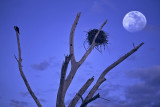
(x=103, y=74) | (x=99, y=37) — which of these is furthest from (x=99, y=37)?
(x=103, y=74)

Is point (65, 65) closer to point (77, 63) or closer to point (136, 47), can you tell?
point (77, 63)

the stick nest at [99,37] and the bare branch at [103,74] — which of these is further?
the stick nest at [99,37]

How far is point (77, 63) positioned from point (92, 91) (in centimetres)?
103

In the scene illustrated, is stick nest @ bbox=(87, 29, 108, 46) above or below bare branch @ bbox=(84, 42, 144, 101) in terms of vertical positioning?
above

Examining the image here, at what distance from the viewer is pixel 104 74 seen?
455cm

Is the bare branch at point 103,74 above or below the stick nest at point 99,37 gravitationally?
below

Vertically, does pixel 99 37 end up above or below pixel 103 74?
above

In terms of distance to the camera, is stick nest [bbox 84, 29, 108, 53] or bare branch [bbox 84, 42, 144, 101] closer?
bare branch [bbox 84, 42, 144, 101]

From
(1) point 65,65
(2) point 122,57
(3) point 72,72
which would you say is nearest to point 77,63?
(3) point 72,72

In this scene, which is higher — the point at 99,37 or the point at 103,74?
the point at 99,37

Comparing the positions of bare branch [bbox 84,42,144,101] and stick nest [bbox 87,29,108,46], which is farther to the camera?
stick nest [bbox 87,29,108,46]

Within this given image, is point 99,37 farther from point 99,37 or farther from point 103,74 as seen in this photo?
point 103,74

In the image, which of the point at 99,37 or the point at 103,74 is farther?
the point at 99,37

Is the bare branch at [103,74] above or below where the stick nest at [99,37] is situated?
below
